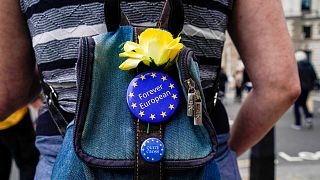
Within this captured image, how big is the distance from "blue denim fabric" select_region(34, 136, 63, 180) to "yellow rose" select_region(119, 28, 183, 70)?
1.27 ft

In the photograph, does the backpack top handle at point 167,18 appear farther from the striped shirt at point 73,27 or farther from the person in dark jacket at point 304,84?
the person in dark jacket at point 304,84

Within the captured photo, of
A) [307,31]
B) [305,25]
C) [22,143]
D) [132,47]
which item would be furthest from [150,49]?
[307,31]

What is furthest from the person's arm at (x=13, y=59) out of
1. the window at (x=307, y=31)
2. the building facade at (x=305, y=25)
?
the window at (x=307, y=31)

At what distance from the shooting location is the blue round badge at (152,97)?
874 mm

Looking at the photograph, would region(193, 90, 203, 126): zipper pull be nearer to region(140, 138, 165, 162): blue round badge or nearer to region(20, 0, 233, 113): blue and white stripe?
region(140, 138, 165, 162): blue round badge

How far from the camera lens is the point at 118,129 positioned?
87 cm

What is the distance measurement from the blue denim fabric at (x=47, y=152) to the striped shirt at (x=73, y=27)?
0.13 metres

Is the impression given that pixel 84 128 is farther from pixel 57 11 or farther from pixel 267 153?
pixel 267 153

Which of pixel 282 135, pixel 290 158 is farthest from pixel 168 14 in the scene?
pixel 282 135

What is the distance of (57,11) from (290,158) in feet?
19.4

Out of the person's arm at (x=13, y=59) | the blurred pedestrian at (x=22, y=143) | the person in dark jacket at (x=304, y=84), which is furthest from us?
the person in dark jacket at (x=304, y=84)

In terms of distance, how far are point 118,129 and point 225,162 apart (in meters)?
0.49

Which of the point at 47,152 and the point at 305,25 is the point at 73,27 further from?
the point at 305,25

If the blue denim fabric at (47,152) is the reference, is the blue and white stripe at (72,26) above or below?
above
